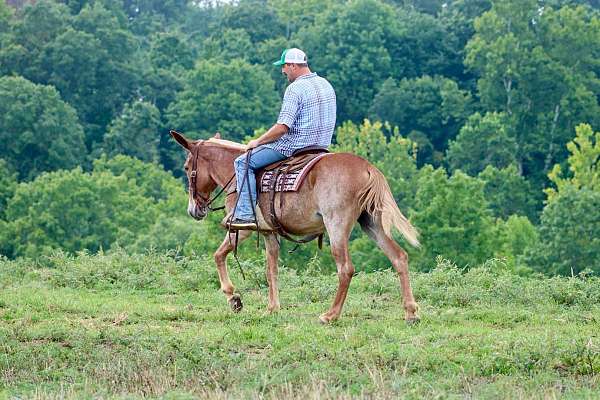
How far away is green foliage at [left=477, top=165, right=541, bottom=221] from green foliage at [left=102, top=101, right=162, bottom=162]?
78.7ft

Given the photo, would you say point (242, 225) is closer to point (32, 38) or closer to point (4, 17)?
point (32, 38)

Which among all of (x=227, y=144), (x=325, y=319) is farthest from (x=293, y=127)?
(x=325, y=319)

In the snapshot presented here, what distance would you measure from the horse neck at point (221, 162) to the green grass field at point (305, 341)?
5.02 ft

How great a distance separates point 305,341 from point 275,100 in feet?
289

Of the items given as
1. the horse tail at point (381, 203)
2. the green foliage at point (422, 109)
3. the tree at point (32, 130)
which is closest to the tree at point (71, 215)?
the tree at point (32, 130)

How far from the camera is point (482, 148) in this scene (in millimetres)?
93625

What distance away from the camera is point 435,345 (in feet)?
42.8

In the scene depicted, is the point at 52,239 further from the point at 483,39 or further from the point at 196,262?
the point at 196,262

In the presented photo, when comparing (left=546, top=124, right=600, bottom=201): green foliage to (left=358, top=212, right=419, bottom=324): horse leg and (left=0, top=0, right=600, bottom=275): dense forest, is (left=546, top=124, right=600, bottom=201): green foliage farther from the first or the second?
(left=358, top=212, right=419, bottom=324): horse leg

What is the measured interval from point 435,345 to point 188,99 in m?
89.7

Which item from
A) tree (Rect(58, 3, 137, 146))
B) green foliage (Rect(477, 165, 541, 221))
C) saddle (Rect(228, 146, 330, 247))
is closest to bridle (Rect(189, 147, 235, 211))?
saddle (Rect(228, 146, 330, 247))

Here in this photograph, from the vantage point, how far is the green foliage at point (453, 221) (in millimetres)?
61359

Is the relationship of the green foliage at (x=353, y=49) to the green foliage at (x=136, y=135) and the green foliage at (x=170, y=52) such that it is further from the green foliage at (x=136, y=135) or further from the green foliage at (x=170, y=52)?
the green foliage at (x=136, y=135)

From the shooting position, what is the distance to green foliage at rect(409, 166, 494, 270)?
61.4 m
